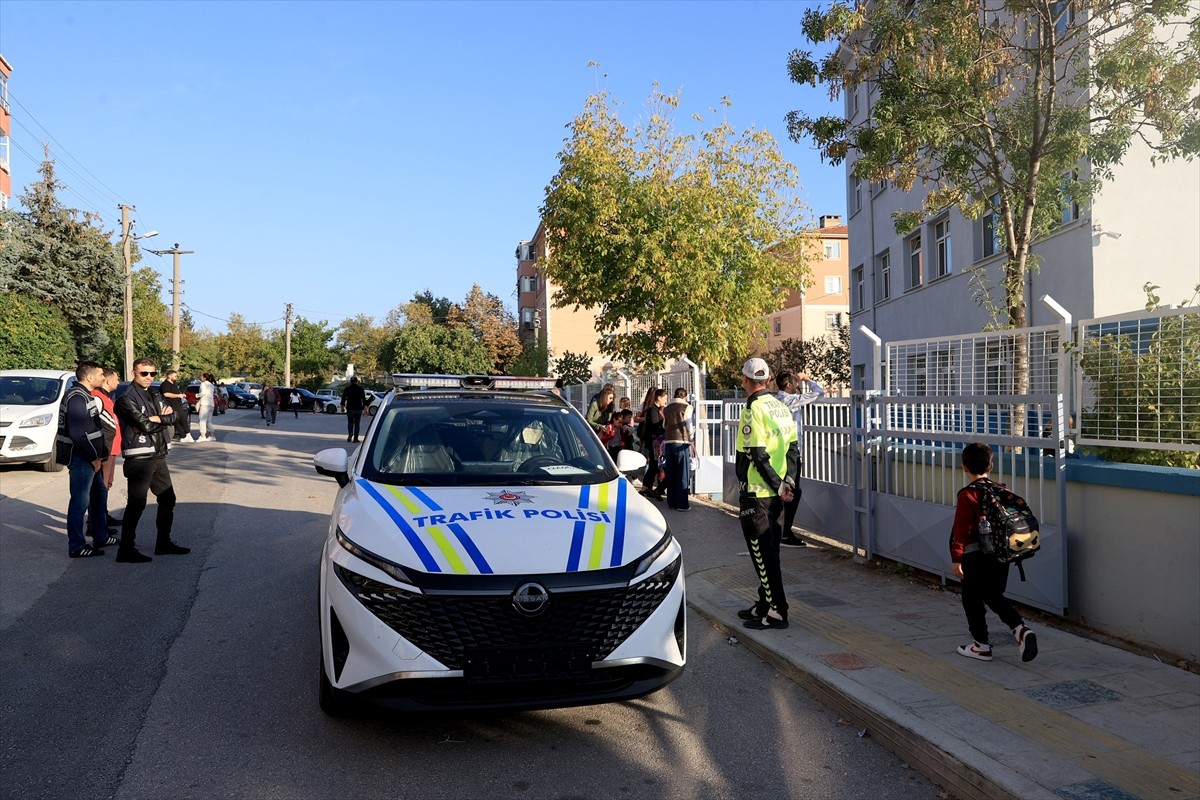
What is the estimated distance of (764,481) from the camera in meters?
5.95

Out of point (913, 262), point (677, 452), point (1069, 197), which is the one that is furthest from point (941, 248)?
point (677, 452)

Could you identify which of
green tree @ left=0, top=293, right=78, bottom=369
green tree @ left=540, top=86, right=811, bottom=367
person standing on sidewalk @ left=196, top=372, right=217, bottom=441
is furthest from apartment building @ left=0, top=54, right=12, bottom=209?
green tree @ left=540, top=86, right=811, bottom=367

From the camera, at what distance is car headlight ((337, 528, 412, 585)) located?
3.96 meters

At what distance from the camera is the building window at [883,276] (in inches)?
958

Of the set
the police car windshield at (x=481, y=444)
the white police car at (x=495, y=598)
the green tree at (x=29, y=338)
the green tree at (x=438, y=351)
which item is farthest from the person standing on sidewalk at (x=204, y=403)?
the green tree at (x=438, y=351)

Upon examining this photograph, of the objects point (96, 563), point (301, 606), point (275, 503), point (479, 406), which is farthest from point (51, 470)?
point (479, 406)

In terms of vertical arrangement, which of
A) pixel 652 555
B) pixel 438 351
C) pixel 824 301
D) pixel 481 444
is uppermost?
pixel 824 301

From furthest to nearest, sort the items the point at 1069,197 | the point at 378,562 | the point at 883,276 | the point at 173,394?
the point at 883,276
the point at 173,394
the point at 1069,197
the point at 378,562

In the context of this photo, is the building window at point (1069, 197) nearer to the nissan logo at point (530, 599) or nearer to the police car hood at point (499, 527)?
the police car hood at point (499, 527)

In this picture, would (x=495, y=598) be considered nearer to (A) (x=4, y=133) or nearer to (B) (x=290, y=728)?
(B) (x=290, y=728)

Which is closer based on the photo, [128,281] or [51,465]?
[51,465]

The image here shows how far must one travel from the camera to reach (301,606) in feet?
22.3

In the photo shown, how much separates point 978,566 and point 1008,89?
21.7 ft

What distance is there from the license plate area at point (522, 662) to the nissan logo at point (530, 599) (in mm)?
155
